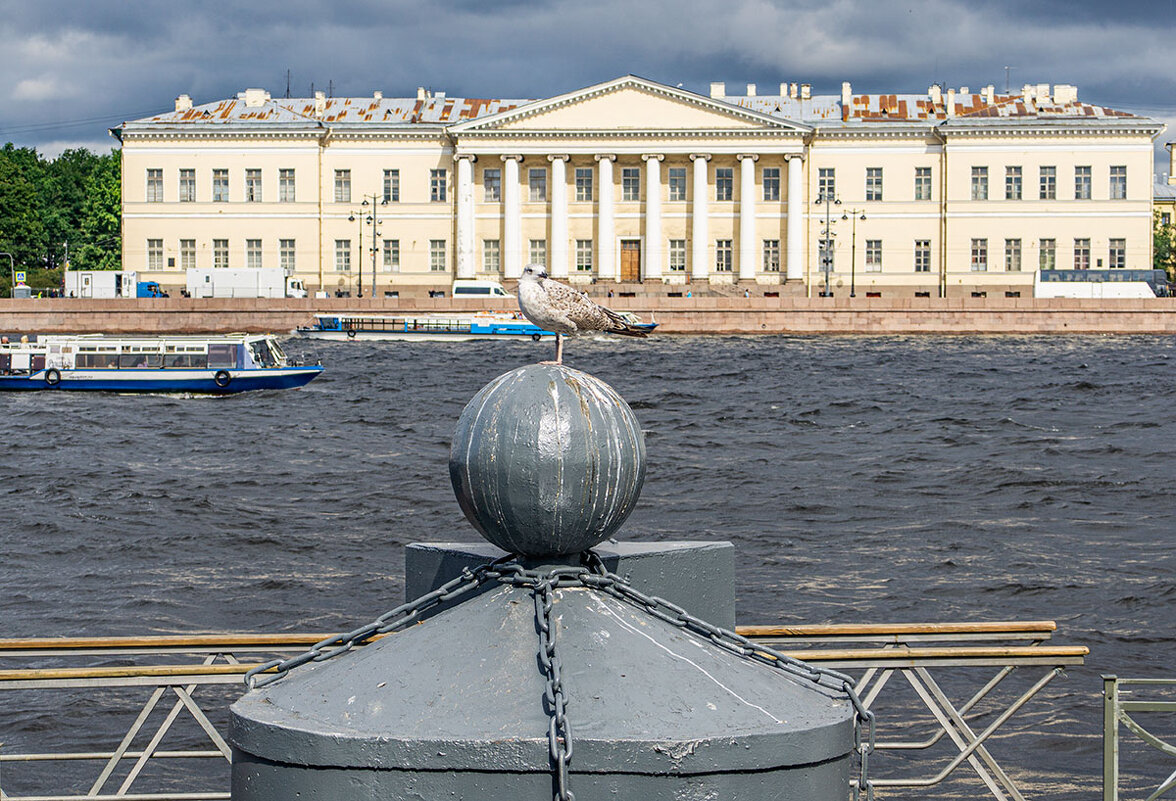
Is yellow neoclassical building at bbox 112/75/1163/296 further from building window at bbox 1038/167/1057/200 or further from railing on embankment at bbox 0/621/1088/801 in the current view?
railing on embankment at bbox 0/621/1088/801

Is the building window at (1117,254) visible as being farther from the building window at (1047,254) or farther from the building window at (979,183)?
the building window at (979,183)

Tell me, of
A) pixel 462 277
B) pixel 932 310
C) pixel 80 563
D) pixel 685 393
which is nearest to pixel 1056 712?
pixel 80 563

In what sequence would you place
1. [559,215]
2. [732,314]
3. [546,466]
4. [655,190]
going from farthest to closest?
1. [559,215]
2. [655,190]
3. [732,314]
4. [546,466]

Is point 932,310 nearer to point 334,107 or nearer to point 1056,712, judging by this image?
point 334,107

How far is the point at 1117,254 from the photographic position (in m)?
71.8

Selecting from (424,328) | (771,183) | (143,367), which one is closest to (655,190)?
(771,183)

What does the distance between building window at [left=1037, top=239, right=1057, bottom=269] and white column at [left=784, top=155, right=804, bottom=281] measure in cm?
1126

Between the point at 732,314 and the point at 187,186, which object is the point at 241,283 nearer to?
the point at 187,186

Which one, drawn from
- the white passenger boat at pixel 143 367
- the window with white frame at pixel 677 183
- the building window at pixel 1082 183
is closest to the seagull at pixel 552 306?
the white passenger boat at pixel 143 367

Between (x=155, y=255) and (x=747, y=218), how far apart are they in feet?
→ 95.2

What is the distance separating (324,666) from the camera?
7.15ft

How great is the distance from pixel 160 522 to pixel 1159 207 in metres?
102

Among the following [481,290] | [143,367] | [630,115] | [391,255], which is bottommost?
[143,367]

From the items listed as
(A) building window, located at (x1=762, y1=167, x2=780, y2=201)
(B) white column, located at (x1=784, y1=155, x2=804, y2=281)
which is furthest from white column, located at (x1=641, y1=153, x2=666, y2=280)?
(B) white column, located at (x1=784, y1=155, x2=804, y2=281)
